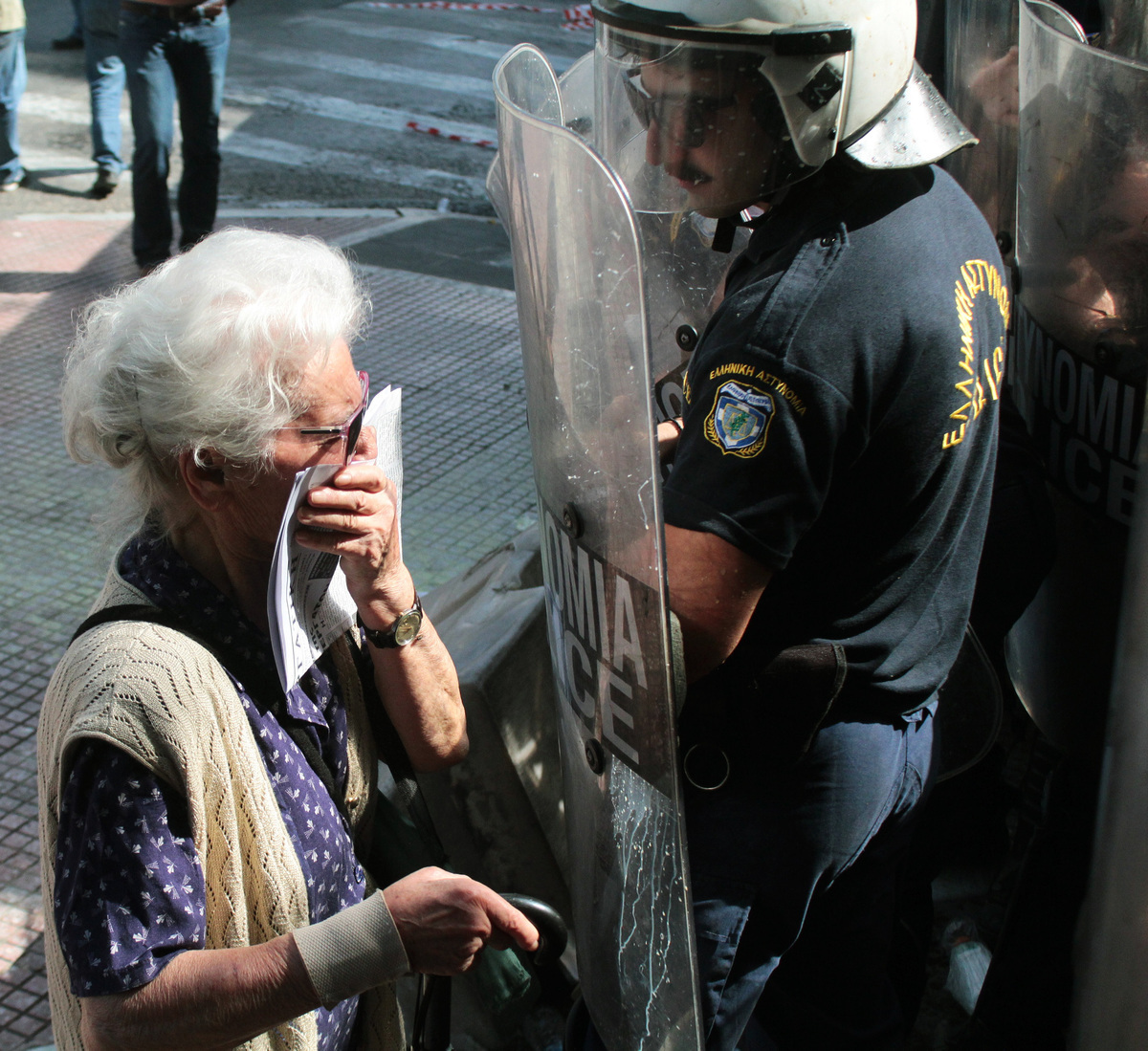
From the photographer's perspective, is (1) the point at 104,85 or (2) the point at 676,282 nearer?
(2) the point at 676,282

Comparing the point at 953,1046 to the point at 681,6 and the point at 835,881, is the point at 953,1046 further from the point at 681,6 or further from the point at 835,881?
the point at 681,6

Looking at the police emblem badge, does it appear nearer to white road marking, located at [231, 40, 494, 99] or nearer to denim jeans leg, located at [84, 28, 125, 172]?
denim jeans leg, located at [84, 28, 125, 172]

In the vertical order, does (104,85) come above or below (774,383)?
below

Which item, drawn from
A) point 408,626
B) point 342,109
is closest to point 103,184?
point 342,109

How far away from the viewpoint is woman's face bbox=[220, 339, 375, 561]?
59.8 inches

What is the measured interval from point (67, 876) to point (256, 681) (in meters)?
0.32

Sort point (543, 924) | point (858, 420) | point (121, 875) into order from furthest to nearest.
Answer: point (543, 924) → point (858, 420) → point (121, 875)

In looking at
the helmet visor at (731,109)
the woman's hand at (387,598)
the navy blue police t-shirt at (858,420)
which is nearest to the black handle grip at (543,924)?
the woman's hand at (387,598)

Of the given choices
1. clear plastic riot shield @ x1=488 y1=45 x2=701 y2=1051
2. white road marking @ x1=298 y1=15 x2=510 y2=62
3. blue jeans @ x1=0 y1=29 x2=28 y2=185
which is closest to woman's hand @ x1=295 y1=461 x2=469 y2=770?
clear plastic riot shield @ x1=488 y1=45 x2=701 y2=1051

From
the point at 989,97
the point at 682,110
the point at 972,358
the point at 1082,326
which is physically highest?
the point at 682,110

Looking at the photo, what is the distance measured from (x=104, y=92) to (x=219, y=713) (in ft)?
22.6

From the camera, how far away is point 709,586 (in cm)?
141

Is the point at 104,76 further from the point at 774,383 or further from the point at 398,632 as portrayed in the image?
the point at 774,383

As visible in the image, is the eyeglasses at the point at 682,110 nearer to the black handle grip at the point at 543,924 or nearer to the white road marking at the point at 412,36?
the black handle grip at the point at 543,924
